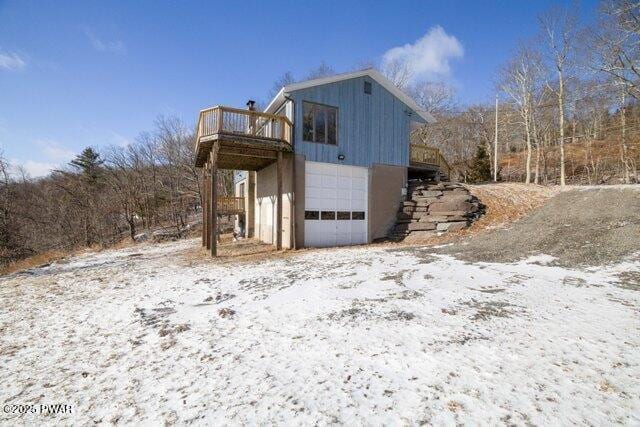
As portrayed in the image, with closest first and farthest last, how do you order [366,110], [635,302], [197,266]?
[635,302]
[197,266]
[366,110]

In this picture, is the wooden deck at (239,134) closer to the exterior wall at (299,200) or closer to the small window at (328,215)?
the exterior wall at (299,200)

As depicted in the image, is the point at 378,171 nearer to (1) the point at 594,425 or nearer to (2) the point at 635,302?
(2) the point at 635,302

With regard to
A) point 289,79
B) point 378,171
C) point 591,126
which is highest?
point 289,79

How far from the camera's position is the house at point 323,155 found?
1082 cm

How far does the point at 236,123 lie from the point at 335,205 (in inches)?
199

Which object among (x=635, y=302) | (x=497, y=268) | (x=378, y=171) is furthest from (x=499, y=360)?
(x=378, y=171)

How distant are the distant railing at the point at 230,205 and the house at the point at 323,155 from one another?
65.0 inches

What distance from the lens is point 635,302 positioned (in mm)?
4699

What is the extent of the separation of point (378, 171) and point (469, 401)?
37.8 ft

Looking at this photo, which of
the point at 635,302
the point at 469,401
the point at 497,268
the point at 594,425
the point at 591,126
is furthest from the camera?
the point at 591,126

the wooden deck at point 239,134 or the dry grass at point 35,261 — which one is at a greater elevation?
the wooden deck at point 239,134

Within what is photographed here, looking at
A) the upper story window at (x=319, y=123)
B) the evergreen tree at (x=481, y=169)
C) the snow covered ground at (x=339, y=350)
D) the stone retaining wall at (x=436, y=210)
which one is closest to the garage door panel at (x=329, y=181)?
the upper story window at (x=319, y=123)

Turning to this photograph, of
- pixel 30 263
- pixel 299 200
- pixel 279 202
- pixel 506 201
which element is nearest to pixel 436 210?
pixel 506 201

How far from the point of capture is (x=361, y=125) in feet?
42.5
